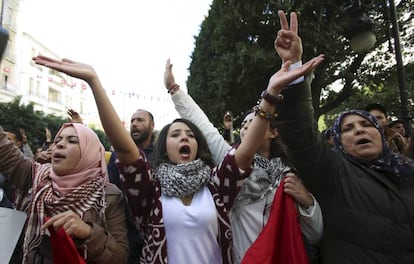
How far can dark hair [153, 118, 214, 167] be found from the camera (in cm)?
220

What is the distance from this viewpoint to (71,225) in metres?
1.59

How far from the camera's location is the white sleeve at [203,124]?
2.48m

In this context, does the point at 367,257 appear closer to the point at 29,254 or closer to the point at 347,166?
the point at 347,166

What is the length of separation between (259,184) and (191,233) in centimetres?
53

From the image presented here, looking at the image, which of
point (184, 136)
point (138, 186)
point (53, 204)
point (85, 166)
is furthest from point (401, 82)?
point (53, 204)

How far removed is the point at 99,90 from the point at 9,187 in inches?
50.2

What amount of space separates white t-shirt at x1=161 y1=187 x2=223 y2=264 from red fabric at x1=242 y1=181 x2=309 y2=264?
22cm

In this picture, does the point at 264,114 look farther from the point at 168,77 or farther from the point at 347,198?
the point at 168,77

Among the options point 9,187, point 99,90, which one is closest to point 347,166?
point 99,90

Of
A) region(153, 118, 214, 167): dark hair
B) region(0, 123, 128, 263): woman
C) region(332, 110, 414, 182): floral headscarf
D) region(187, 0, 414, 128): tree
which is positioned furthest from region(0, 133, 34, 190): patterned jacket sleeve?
region(187, 0, 414, 128): tree

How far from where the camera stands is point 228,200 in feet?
6.57

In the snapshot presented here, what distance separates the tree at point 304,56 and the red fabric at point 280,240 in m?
8.34

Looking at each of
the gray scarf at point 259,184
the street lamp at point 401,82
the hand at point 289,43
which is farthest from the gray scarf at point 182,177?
the street lamp at point 401,82

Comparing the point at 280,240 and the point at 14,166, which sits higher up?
the point at 14,166
